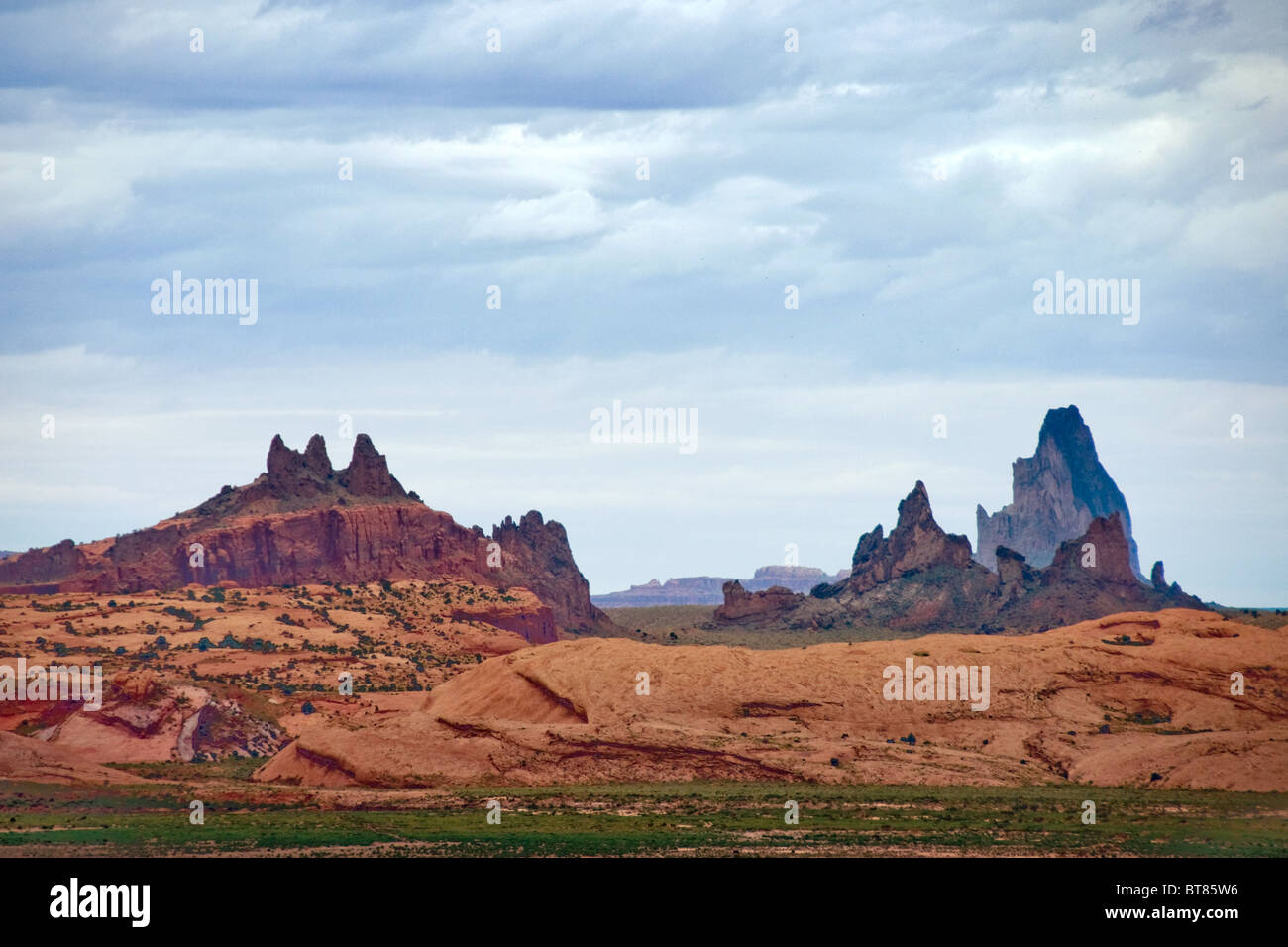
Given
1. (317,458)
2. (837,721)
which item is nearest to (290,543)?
(317,458)

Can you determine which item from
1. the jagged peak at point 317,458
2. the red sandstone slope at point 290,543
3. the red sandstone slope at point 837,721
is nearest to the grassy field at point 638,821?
the red sandstone slope at point 837,721

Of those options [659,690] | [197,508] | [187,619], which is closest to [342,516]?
[197,508]

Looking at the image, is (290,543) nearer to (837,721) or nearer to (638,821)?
(837,721)

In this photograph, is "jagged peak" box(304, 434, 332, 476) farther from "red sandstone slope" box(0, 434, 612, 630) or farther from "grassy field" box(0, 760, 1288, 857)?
"grassy field" box(0, 760, 1288, 857)

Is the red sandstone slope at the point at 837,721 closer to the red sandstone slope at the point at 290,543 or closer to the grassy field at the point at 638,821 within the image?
the grassy field at the point at 638,821
